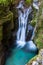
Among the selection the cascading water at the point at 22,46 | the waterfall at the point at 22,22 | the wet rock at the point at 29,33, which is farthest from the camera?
A: the waterfall at the point at 22,22

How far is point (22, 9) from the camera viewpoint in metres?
15.7

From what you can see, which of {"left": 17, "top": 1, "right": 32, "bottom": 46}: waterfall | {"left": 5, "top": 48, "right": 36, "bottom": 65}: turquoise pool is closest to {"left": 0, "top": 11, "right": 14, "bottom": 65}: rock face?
{"left": 5, "top": 48, "right": 36, "bottom": 65}: turquoise pool

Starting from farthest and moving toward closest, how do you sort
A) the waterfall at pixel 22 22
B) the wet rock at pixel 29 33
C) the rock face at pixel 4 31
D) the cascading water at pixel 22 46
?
1. the waterfall at pixel 22 22
2. the wet rock at pixel 29 33
3. the cascading water at pixel 22 46
4. the rock face at pixel 4 31

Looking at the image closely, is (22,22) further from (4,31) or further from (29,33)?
(4,31)

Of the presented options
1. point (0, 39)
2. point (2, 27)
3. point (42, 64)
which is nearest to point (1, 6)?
point (2, 27)

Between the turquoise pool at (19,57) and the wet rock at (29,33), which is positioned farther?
the wet rock at (29,33)

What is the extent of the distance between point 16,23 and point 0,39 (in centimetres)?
411

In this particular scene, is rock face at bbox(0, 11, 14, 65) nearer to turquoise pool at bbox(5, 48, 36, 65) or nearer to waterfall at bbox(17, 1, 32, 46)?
turquoise pool at bbox(5, 48, 36, 65)

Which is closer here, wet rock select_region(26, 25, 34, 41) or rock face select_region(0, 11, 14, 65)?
rock face select_region(0, 11, 14, 65)

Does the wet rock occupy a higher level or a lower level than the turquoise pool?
higher

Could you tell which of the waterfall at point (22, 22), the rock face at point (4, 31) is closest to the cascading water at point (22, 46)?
the waterfall at point (22, 22)

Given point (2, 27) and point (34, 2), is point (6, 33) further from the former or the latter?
point (34, 2)

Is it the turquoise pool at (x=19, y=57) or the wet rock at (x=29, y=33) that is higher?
the wet rock at (x=29, y=33)

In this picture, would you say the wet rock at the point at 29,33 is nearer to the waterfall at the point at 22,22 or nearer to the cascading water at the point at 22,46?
the cascading water at the point at 22,46
